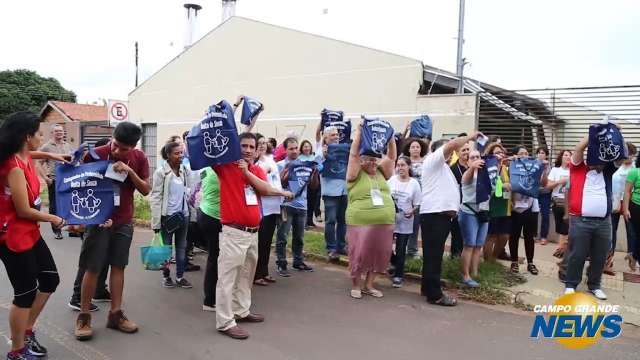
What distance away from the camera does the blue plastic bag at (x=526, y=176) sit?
22.3 feet

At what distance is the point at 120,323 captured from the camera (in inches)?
184

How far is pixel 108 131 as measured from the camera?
22.9 meters

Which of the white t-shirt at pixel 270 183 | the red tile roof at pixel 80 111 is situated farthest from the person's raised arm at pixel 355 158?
the red tile roof at pixel 80 111

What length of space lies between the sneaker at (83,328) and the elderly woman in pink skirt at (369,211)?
2866 mm

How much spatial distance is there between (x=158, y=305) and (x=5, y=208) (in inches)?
84.5

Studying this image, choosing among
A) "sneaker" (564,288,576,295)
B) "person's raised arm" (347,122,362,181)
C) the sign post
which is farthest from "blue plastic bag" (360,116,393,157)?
the sign post

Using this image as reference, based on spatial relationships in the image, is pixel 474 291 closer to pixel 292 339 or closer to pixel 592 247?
pixel 592 247

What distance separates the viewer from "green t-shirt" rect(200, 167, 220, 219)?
17.2ft

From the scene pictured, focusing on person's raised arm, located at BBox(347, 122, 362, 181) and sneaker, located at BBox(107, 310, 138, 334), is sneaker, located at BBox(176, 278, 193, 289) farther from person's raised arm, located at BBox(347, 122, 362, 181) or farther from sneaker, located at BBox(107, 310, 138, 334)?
person's raised arm, located at BBox(347, 122, 362, 181)

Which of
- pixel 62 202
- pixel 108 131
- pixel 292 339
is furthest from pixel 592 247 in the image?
pixel 108 131

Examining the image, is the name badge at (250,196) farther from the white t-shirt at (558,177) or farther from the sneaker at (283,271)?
the white t-shirt at (558,177)

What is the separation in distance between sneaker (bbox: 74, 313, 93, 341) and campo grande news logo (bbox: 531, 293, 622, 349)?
165 inches

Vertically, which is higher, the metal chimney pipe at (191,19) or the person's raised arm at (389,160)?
the metal chimney pipe at (191,19)

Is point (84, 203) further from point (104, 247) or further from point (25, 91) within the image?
point (25, 91)
